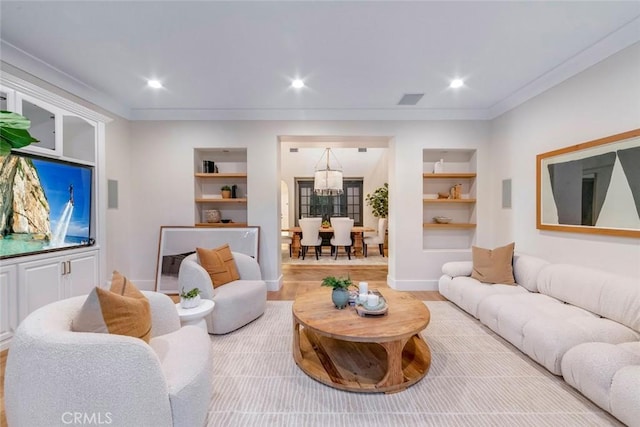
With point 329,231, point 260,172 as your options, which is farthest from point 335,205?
point 260,172

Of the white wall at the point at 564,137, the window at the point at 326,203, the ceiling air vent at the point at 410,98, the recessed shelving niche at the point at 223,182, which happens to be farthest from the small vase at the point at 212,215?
the window at the point at 326,203

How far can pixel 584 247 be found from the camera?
2.62m

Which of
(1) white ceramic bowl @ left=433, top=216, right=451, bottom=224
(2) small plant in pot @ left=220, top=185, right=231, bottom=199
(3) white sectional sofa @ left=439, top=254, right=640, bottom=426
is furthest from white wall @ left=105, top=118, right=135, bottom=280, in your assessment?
(1) white ceramic bowl @ left=433, top=216, right=451, bottom=224

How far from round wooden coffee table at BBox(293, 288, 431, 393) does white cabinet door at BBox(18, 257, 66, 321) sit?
2411 mm

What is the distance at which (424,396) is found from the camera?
1786 mm

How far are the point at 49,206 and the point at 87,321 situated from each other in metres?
2.14

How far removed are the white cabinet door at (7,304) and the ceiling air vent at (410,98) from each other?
4.41 metres

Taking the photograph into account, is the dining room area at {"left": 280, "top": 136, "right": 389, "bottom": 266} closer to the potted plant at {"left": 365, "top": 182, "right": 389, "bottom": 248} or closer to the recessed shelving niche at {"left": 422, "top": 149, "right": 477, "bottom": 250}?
the potted plant at {"left": 365, "top": 182, "right": 389, "bottom": 248}

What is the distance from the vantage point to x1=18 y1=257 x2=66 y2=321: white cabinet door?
7.74 feet

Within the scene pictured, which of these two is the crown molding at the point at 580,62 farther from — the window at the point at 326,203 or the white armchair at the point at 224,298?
the window at the point at 326,203

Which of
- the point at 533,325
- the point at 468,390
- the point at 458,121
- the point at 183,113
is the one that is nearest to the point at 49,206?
the point at 183,113

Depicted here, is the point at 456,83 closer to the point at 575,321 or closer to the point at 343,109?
the point at 343,109

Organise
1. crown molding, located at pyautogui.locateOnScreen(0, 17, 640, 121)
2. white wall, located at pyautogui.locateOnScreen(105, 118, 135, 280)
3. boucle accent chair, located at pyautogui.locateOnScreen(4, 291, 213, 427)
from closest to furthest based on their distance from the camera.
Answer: boucle accent chair, located at pyautogui.locateOnScreen(4, 291, 213, 427)
crown molding, located at pyautogui.locateOnScreen(0, 17, 640, 121)
white wall, located at pyautogui.locateOnScreen(105, 118, 135, 280)

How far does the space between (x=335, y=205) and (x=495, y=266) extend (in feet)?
20.1
